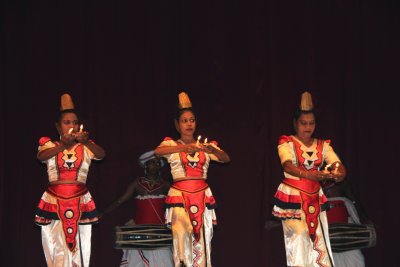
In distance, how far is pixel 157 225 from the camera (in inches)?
205

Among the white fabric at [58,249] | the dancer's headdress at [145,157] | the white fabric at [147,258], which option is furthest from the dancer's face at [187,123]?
the white fabric at [58,249]

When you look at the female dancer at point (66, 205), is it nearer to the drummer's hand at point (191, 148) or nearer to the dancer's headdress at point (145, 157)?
the dancer's headdress at point (145, 157)

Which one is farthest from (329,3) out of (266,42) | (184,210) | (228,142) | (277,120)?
(184,210)

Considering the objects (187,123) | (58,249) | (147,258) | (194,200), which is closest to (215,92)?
(187,123)

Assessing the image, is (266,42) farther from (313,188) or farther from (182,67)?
(313,188)

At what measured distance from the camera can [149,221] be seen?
5.48m

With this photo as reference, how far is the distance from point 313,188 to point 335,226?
1.65 feet

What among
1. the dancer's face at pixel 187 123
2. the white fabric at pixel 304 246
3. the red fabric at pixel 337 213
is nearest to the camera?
the white fabric at pixel 304 246

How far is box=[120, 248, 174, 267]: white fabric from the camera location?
5.56 m

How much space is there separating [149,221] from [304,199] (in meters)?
1.48

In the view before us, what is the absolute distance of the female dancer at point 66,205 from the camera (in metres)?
4.85

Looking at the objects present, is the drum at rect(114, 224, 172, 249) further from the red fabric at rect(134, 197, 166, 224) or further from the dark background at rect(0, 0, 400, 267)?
the dark background at rect(0, 0, 400, 267)

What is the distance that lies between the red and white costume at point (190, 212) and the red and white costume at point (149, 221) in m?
0.45

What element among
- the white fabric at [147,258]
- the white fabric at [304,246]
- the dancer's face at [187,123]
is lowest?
the white fabric at [147,258]
